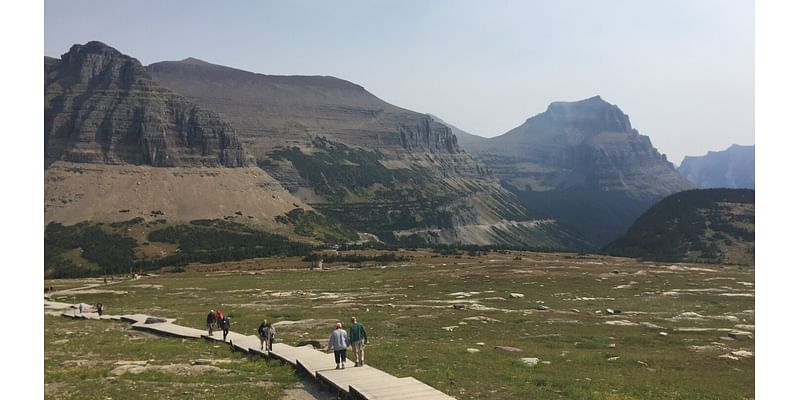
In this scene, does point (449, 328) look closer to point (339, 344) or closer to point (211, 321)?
point (211, 321)

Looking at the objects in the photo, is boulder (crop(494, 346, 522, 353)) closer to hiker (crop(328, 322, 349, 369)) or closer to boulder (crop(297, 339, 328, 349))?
boulder (crop(297, 339, 328, 349))


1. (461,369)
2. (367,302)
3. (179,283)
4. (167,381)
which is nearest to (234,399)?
(167,381)

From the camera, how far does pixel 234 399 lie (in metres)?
25.7

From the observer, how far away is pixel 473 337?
46719mm

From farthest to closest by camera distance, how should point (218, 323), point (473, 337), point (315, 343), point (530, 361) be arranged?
point (218, 323)
point (473, 337)
point (315, 343)
point (530, 361)

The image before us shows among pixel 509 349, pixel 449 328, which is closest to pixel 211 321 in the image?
pixel 449 328

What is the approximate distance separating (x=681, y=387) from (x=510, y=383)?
27.6 ft

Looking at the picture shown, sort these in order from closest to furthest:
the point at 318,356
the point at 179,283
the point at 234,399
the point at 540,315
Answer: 1. the point at 234,399
2. the point at 318,356
3. the point at 540,315
4. the point at 179,283

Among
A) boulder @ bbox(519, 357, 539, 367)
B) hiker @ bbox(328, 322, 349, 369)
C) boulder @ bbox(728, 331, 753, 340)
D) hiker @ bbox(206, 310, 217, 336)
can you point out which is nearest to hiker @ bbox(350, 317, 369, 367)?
hiker @ bbox(328, 322, 349, 369)

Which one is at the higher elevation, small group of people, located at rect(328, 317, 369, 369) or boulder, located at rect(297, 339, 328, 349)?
small group of people, located at rect(328, 317, 369, 369)

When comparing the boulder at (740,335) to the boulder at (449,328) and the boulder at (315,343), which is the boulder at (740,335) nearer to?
the boulder at (449,328)

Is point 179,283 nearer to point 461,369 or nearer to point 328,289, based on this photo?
point 328,289

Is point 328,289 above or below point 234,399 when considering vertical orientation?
below

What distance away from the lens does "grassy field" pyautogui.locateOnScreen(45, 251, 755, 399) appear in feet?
96.0
